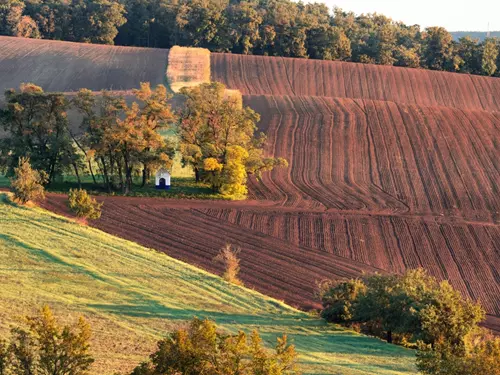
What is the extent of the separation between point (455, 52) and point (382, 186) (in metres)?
48.1

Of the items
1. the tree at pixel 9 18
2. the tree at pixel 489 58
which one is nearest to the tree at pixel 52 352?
the tree at pixel 489 58

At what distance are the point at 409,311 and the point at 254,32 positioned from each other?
237 ft

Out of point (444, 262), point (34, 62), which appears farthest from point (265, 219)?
point (34, 62)

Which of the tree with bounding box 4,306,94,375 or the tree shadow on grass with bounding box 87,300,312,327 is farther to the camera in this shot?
Result: the tree shadow on grass with bounding box 87,300,312,327

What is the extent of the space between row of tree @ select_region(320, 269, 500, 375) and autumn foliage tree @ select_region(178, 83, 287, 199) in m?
20.4

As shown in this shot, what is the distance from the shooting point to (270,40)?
327 feet

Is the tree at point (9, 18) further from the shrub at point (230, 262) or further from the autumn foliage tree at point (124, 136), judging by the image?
the shrub at point (230, 262)

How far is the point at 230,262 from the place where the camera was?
4003 centimetres

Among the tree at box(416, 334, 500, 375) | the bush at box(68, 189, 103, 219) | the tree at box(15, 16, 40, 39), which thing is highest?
the tree at box(15, 16, 40, 39)

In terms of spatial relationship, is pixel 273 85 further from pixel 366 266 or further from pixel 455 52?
pixel 366 266

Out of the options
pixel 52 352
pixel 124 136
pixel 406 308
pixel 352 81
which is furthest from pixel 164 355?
pixel 352 81

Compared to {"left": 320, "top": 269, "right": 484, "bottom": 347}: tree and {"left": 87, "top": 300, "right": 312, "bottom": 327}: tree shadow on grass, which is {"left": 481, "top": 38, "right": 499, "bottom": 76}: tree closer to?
{"left": 320, "top": 269, "right": 484, "bottom": 347}: tree

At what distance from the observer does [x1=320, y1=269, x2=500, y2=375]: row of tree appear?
3089 centimetres

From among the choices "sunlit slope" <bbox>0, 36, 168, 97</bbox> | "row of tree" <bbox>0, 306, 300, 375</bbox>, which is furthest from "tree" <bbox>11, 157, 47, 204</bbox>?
"sunlit slope" <bbox>0, 36, 168, 97</bbox>
